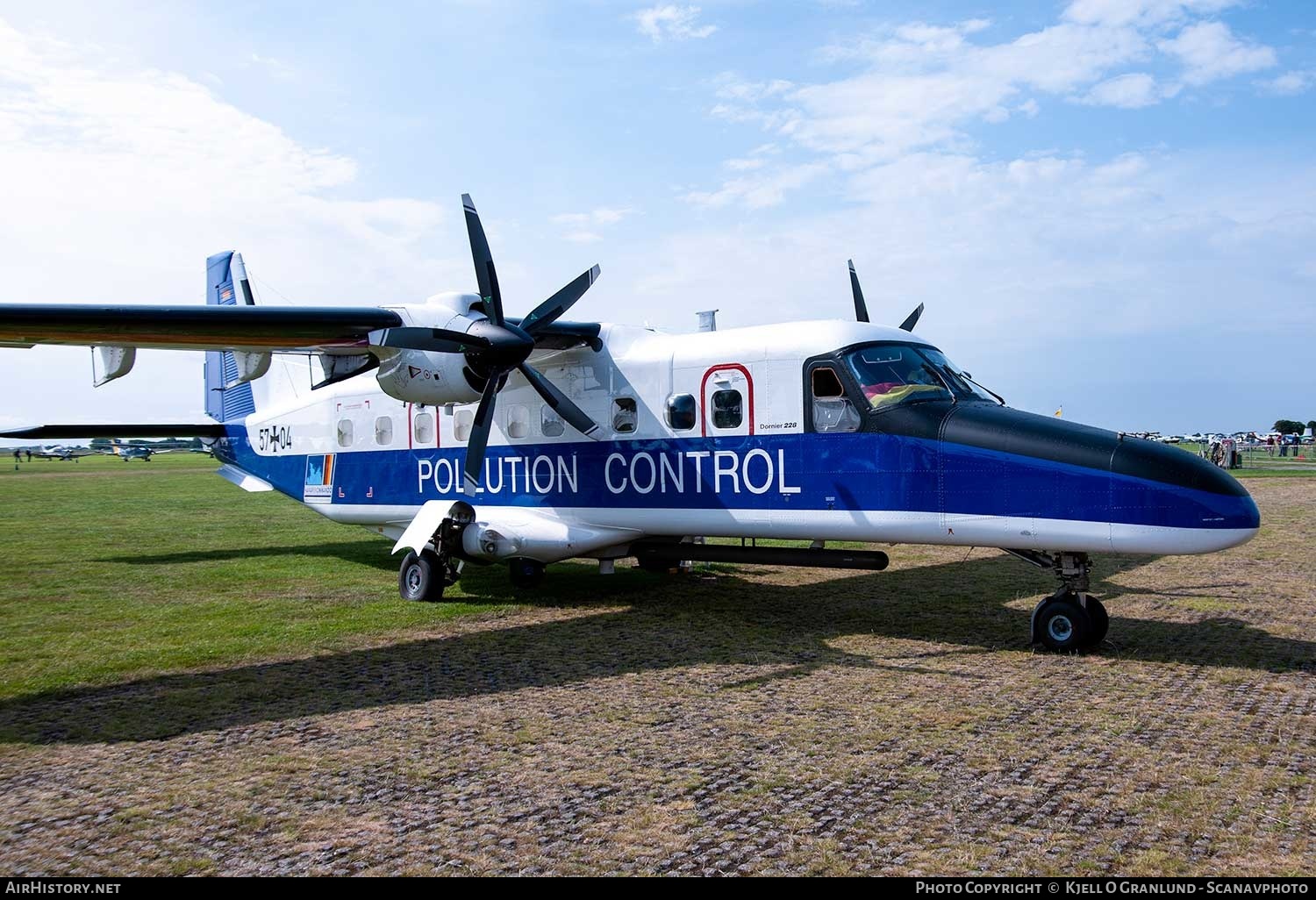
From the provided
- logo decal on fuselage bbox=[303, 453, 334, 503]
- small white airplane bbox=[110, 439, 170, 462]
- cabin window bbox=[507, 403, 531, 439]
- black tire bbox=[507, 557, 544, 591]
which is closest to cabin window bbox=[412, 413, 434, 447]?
cabin window bbox=[507, 403, 531, 439]

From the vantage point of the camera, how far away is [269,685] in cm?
759

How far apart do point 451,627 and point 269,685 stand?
2783mm

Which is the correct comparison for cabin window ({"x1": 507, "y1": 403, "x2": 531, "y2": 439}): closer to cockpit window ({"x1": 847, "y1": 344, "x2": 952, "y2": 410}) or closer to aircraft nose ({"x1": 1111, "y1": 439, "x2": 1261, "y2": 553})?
cockpit window ({"x1": 847, "y1": 344, "x2": 952, "y2": 410})

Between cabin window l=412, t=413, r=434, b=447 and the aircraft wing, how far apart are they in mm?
2774

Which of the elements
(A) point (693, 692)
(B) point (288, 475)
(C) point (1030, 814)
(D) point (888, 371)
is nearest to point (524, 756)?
(A) point (693, 692)

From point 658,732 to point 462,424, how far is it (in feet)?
25.2

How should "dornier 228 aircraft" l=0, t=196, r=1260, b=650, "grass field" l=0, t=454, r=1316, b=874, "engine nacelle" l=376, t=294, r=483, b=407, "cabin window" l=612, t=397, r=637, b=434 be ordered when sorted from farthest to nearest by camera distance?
"cabin window" l=612, t=397, r=637, b=434 < "engine nacelle" l=376, t=294, r=483, b=407 < "dornier 228 aircraft" l=0, t=196, r=1260, b=650 < "grass field" l=0, t=454, r=1316, b=874

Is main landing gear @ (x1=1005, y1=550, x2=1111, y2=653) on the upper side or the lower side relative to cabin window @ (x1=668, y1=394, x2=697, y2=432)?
lower

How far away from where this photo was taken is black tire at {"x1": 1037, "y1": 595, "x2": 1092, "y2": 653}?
8.28 metres

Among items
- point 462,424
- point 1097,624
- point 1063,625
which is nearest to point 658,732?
point 1063,625

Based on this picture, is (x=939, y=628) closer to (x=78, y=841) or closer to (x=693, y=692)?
(x=693, y=692)

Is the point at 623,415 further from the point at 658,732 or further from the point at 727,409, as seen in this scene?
the point at 658,732

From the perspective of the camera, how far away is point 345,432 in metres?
14.8

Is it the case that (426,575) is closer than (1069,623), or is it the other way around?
(1069,623)
